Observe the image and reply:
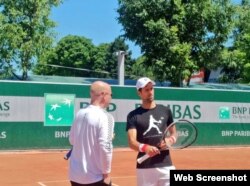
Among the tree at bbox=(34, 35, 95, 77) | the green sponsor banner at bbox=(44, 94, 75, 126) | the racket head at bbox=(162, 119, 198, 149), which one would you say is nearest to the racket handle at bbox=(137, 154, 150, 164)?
the racket head at bbox=(162, 119, 198, 149)

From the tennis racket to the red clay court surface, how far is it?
4789mm

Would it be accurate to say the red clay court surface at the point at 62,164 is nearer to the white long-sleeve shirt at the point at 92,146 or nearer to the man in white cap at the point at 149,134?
the man in white cap at the point at 149,134

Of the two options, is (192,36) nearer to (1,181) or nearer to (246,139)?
(246,139)

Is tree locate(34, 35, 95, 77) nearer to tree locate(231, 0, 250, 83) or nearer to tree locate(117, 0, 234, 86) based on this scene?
tree locate(231, 0, 250, 83)

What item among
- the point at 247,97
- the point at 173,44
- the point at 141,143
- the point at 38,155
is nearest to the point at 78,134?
the point at 141,143

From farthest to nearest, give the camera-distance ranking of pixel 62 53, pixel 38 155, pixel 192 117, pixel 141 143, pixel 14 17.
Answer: pixel 62 53 → pixel 14 17 → pixel 192 117 → pixel 38 155 → pixel 141 143

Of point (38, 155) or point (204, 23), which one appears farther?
point (204, 23)

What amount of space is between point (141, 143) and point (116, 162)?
31.3 ft

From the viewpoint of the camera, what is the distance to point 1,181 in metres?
10.4

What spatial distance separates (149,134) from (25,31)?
20859mm

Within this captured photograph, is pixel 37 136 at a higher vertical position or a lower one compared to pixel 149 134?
lower

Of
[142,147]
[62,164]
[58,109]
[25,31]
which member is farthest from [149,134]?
[25,31]

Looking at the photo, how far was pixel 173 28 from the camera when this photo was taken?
28.3 m

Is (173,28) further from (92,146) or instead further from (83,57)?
(83,57)
